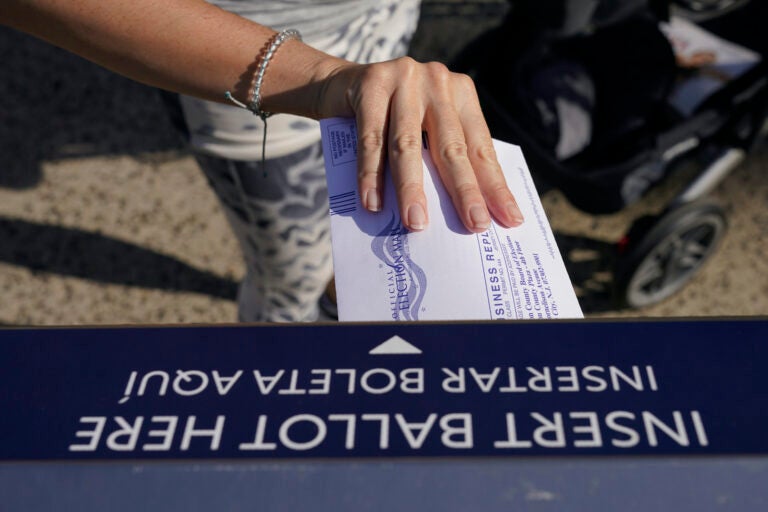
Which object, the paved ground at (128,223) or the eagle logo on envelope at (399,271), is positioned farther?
the paved ground at (128,223)

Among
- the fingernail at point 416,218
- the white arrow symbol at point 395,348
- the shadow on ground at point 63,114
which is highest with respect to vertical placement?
the shadow on ground at point 63,114

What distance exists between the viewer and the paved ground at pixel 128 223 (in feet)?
8.50

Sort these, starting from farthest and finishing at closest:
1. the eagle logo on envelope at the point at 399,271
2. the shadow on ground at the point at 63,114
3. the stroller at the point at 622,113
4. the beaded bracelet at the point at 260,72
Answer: the shadow on ground at the point at 63,114 → the stroller at the point at 622,113 → the beaded bracelet at the point at 260,72 → the eagle logo on envelope at the point at 399,271

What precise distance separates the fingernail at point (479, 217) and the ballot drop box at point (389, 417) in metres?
0.26

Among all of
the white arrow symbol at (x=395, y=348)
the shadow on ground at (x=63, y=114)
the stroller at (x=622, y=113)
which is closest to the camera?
the white arrow symbol at (x=395, y=348)

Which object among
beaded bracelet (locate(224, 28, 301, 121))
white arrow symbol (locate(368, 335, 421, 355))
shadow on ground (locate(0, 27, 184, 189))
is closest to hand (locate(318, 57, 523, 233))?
beaded bracelet (locate(224, 28, 301, 121))

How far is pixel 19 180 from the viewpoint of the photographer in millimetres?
2920

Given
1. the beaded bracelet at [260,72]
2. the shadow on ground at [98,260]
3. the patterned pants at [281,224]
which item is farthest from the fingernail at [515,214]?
the shadow on ground at [98,260]

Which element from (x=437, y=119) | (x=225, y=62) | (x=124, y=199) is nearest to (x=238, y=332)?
(x=437, y=119)

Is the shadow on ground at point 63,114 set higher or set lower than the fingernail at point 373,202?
higher

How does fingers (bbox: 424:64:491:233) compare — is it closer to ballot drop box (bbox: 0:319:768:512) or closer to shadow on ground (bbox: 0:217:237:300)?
ballot drop box (bbox: 0:319:768:512)

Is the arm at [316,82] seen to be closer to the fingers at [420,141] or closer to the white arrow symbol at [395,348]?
the fingers at [420,141]

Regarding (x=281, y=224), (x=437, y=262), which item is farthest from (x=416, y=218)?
(x=281, y=224)

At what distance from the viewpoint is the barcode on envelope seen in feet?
3.18
